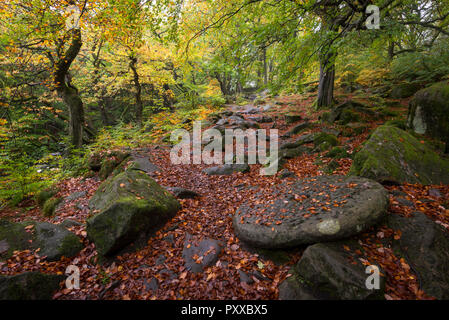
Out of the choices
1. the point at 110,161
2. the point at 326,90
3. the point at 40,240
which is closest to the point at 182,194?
the point at 40,240

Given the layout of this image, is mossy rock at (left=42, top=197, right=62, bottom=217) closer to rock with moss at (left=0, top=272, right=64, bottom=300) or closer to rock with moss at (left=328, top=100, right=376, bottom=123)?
rock with moss at (left=0, top=272, right=64, bottom=300)

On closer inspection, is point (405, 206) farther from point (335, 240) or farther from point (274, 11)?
point (274, 11)

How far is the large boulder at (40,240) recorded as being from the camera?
3373 mm

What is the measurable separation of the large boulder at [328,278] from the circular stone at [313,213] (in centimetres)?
31

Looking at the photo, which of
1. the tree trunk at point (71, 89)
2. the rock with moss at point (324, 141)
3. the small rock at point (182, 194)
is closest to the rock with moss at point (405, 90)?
the rock with moss at point (324, 141)

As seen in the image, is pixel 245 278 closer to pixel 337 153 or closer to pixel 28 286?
pixel 28 286

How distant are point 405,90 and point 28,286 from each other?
15.2 meters

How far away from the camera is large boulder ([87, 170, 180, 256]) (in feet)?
11.4

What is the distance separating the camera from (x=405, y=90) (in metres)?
10.1

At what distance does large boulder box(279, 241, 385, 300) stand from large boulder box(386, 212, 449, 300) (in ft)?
1.80

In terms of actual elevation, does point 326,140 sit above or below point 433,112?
below

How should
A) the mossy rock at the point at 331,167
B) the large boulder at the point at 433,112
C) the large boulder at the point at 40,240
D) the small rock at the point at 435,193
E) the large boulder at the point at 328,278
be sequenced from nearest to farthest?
1. the large boulder at the point at 328,278
2. the large boulder at the point at 40,240
3. the small rock at the point at 435,193
4. the large boulder at the point at 433,112
5. the mossy rock at the point at 331,167

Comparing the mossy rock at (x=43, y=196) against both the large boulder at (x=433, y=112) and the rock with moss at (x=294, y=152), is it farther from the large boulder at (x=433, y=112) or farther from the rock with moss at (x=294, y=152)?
the large boulder at (x=433, y=112)

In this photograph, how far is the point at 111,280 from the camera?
3.10m
